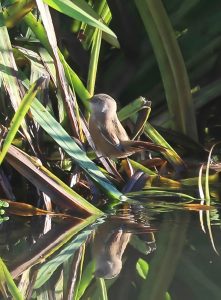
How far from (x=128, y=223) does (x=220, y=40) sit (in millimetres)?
937

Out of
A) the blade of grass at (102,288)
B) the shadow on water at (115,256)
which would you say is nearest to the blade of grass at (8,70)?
the shadow on water at (115,256)

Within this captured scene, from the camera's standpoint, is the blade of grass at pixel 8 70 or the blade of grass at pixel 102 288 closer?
the blade of grass at pixel 102 288

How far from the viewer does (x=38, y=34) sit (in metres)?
1.92

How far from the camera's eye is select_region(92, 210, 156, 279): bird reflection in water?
1359 millimetres

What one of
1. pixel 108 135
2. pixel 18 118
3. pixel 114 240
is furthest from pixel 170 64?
pixel 114 240

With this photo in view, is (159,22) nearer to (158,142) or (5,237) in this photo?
(158,142)

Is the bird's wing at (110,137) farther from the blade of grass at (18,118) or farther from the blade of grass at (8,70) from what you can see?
the blade of grass at (18,118)

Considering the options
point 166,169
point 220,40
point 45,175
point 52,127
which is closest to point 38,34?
point 52,127

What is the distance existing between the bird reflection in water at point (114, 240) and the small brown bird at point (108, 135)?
0.23 metres

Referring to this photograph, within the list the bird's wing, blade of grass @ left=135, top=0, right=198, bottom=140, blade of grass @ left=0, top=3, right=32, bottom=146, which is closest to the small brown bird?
the bird's wing

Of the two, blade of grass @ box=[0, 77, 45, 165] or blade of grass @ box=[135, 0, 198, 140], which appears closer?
blade of grass @ box=[0, 77, 45, 165]

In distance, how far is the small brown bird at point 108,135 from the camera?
77.5 inches

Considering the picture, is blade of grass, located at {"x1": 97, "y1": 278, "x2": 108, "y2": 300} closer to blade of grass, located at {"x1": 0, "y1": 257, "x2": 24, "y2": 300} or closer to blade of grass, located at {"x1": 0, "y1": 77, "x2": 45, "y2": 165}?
blade of grass, located at {"x1": 0, "y1": 257, "x2": 24, "y2": 300}

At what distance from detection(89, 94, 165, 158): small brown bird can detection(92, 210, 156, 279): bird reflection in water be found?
228mm
